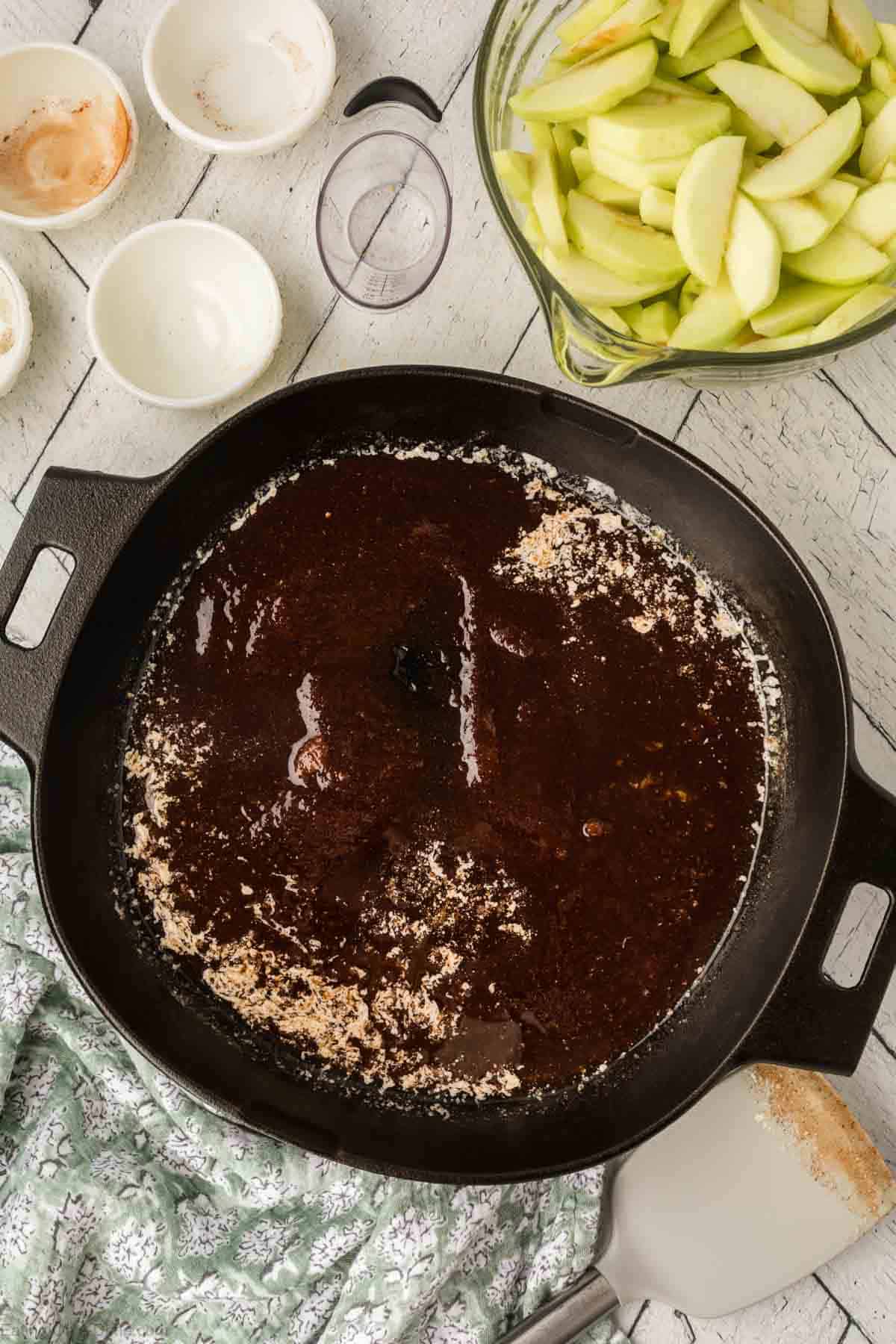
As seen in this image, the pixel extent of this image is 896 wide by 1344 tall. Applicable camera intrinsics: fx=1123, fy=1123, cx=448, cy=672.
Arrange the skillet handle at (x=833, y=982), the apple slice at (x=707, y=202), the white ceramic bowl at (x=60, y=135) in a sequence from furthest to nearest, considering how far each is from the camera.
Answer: the white ceramic bowl at (x=60, y=135) < the skillet handle at (x=833, y=982) < the apple slice at (x=707, y=202)

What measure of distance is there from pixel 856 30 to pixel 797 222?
0.60 feet

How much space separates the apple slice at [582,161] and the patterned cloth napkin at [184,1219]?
85cm

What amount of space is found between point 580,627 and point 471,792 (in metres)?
0.21

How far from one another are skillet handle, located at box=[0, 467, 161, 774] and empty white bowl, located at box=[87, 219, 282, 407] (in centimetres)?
14

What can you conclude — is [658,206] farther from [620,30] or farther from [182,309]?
[182,309]

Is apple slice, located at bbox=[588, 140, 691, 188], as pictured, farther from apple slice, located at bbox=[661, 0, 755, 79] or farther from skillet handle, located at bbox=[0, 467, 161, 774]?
skillet handle, located at bbox=[0, 467, 161, 774]

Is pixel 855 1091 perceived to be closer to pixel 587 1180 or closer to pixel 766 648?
pixel 587 1180

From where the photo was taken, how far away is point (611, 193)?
95 cm

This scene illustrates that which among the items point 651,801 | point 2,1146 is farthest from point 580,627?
point 2,1146

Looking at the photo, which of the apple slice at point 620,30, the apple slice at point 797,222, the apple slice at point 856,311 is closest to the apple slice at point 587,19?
the apple slice at point 620,30

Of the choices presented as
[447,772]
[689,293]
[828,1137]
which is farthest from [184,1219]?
[689,293]

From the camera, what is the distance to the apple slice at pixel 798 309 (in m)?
0.93

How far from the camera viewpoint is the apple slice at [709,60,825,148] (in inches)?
36.0

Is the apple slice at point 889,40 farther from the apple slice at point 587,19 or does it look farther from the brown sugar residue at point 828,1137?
the brown sugar residue at point 828,1137
